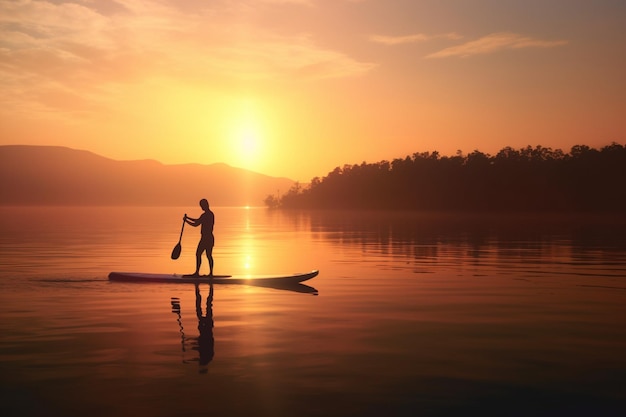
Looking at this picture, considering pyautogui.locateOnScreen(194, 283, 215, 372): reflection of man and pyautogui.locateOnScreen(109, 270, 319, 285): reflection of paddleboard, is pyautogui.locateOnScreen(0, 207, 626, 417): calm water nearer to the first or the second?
pyautogui.locateOnScreen(194, 283, 215, 372): reflection of man

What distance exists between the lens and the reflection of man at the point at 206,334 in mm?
12789

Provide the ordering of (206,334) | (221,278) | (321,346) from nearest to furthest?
(321,346), (206,334), (221,278)

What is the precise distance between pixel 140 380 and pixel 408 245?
4087 cm

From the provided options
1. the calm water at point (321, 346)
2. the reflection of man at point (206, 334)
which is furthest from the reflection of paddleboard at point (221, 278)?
the reflection of man at point (206, 334)

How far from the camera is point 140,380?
435 inches

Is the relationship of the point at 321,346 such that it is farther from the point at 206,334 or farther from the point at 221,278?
the point at 221,278

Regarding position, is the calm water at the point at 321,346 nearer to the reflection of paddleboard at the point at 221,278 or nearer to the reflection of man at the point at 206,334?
the reflection of man at the point at 206,334

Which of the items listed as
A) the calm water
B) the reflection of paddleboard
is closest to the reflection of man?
the calm water

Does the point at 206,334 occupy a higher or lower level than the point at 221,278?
lower

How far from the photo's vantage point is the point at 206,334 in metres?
15.1

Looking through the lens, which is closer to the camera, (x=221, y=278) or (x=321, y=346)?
(x=321, y=346)

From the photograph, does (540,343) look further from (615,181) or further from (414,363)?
(615,181)

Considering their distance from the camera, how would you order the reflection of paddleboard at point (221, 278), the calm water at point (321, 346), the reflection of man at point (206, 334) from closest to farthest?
the calm water at point (321, 346) < the reflection of man at point (206, 334) < the reflection of paddleboard at point (221, 278)

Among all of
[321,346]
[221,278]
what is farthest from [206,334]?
[221,278]
